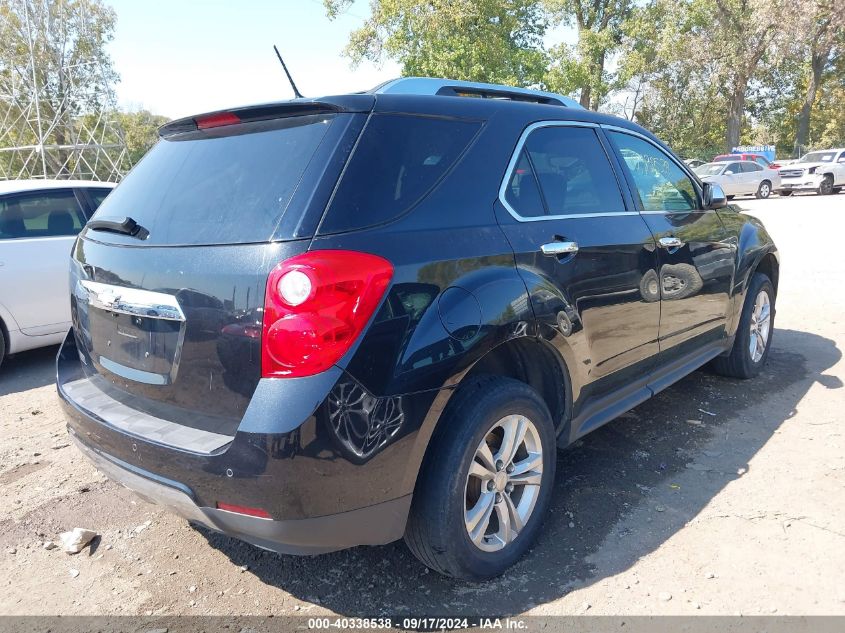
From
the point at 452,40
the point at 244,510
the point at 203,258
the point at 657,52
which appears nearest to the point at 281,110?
the point at 203,258

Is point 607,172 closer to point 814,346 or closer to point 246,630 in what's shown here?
point 246,630

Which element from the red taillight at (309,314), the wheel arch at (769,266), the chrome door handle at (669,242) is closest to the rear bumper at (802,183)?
the wheel arch at (769,266)

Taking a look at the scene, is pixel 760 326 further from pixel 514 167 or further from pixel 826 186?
pixel 826 186

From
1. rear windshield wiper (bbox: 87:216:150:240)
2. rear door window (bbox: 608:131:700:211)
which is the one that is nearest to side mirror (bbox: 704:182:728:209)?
rear door window (bbox: 608:131:700:211)

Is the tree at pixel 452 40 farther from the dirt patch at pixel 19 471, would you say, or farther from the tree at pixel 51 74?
the dirt patch at pixel 19 471

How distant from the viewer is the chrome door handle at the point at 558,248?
110 inches

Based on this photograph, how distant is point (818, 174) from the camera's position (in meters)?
25.5

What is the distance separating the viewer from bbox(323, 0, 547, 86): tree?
22188 millimetres

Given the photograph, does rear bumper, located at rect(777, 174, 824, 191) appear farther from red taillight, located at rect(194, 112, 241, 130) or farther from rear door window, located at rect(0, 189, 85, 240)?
red taillight, located at rect(194, 112, 241, 130)

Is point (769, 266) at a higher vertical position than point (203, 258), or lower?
lower

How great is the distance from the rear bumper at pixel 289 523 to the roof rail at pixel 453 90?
1629mm

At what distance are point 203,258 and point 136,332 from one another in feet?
1.43

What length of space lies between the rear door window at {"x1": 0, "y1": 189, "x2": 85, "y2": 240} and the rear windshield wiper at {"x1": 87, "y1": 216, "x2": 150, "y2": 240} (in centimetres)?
349

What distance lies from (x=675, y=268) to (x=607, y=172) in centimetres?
71
